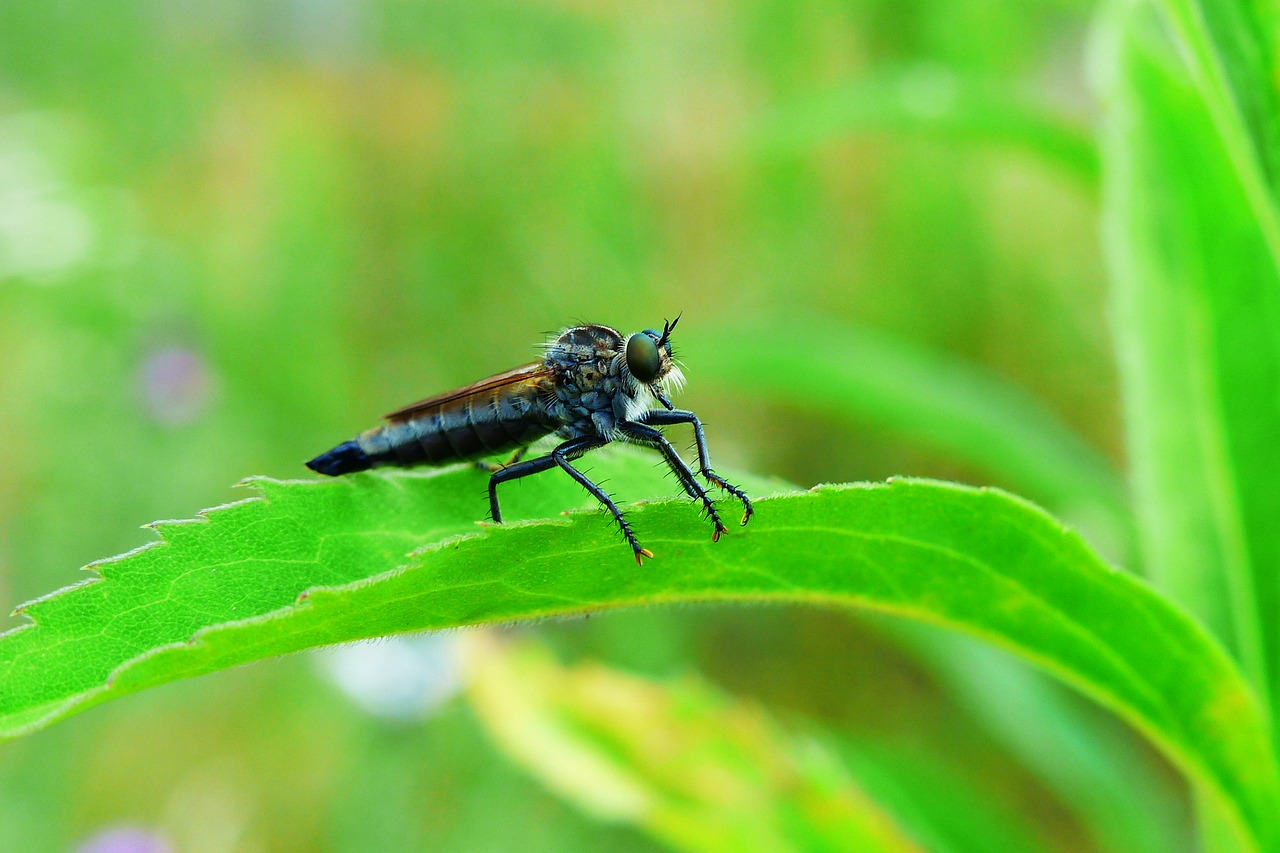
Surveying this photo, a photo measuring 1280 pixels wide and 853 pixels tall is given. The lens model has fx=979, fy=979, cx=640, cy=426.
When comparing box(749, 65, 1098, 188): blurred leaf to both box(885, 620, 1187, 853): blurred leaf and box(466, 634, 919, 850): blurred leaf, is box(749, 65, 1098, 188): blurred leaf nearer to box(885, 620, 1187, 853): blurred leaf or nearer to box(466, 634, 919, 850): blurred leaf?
box(885, 620, 1187, 853): blurred leaf

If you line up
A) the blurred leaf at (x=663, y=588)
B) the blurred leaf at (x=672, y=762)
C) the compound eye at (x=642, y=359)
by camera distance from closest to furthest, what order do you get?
1. the blurred leaf at (x=663, y=588)
2. the blurred leaf at (x=672, y=762)
3. the compound eye at (x=642, y=359)

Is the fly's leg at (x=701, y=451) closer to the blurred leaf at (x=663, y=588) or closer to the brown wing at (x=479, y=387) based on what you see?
the blurred leaf at (x=663, y=588)

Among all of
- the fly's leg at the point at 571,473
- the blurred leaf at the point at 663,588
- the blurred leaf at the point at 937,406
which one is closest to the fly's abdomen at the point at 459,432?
the fly's leg at the point at 571,473

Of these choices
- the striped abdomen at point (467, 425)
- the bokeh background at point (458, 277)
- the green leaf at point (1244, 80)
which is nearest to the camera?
the green leaf at point (1244, 80)

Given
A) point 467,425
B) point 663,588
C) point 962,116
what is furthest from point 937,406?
point 663,588

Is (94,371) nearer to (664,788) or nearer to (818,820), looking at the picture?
(664,788)
